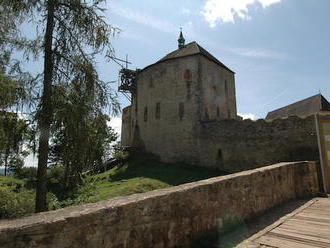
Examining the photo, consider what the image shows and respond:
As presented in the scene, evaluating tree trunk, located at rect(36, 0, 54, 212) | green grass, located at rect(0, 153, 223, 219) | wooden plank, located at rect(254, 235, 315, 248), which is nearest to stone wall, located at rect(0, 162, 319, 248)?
wooden plank, located at rect(254, 235, 315, 248)

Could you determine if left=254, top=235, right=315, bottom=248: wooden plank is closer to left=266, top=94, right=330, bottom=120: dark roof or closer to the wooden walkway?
the wooden walkway

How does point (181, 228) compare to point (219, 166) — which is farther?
point (219, 166)

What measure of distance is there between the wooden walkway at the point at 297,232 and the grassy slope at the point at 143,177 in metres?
8.75

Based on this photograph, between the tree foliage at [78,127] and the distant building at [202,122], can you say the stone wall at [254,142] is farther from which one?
the tree foliage at [78,127]

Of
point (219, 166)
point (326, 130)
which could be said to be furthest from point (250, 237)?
point (219, 166)

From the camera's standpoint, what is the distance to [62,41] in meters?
7.45

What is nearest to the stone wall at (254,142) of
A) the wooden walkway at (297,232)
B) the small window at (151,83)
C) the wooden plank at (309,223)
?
the small window at (151,83)

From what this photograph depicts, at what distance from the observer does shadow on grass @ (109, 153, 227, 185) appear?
55.5 feet

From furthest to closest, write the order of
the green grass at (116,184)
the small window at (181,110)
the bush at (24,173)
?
the bush at (24,173) → the small window at (181,110) → the green grass at (116,184)

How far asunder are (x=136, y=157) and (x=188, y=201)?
67.7ft

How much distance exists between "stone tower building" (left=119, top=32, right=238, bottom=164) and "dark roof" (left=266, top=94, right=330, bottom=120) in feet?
20.0

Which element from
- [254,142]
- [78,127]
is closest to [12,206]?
[78,127]

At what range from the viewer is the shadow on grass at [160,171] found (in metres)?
16.9

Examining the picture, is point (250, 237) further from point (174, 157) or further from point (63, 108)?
point (174, 157)
